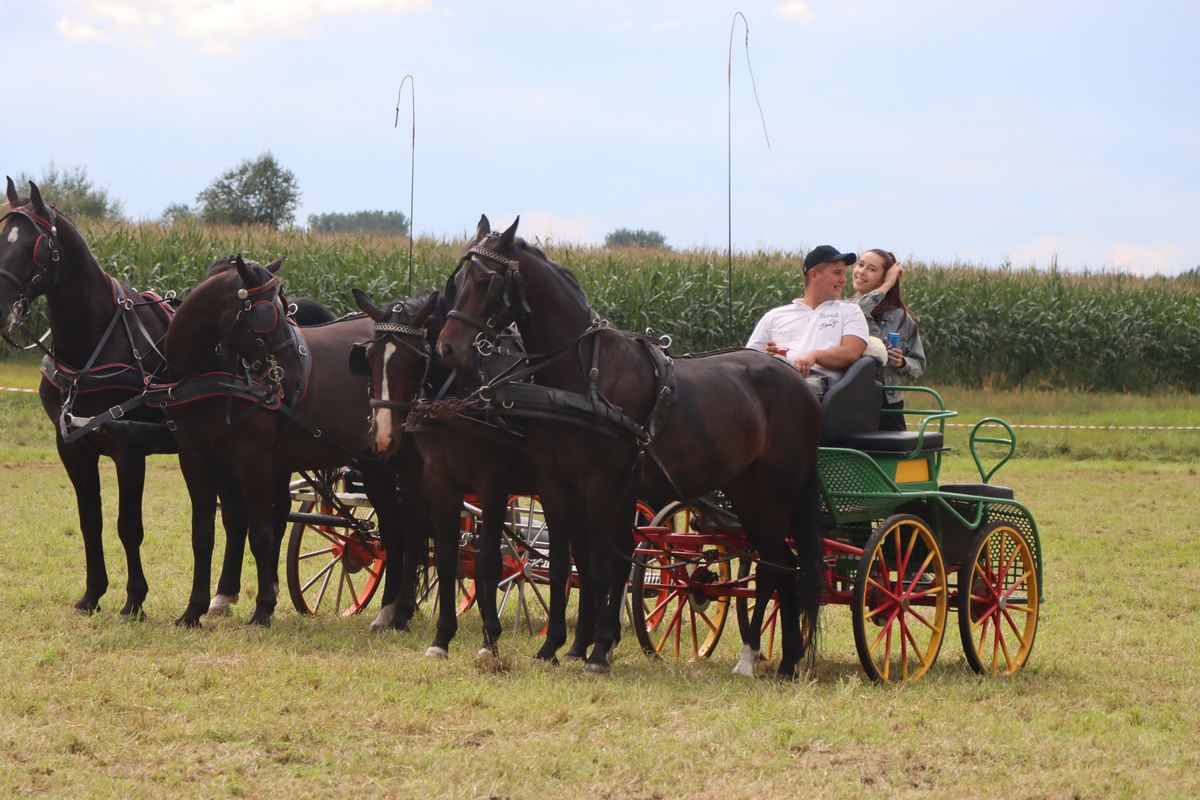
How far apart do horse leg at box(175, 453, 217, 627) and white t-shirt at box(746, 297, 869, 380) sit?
10.1ft

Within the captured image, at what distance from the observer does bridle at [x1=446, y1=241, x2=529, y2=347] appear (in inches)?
246

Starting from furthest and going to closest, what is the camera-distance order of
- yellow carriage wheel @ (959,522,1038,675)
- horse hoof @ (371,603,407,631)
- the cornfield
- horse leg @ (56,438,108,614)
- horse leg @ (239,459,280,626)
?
the cornfield → horse hoof @ (371,603,407,631) → horse leg @ (56,438,108,614) → horse leg @ (239,459,280,626) → yellow carriage wheel @ (959,522,1038,675)

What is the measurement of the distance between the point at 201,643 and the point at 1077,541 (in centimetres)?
771

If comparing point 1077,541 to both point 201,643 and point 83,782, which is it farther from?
point 83,782

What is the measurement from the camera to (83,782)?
4.57 metres

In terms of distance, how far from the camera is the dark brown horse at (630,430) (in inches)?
251

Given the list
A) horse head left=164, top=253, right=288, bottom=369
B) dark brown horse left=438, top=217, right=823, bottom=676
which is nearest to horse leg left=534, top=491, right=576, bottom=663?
dark brown horse left=438, top=217, right=823, bottom=676

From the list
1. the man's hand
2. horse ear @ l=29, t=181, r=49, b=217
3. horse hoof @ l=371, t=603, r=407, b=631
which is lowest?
horse hoof @ l=371, t=603, r=407, b=631

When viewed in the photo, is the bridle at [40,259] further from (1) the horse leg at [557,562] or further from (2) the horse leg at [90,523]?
(1) the horse leg at [557,562]

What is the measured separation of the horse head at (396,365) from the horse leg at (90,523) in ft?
6.91

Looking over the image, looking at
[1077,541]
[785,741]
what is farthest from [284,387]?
[1077,541]

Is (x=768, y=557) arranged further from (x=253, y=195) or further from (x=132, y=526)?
(x=253, y=195)

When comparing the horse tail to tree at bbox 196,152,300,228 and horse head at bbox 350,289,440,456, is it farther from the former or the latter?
tree at bbox 196,152,300,228

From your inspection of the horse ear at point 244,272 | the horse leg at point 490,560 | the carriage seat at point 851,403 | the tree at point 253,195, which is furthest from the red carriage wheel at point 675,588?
the tree at point 253,195
